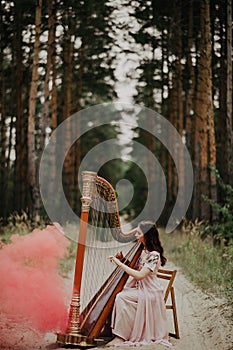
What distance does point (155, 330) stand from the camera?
5.54 meters

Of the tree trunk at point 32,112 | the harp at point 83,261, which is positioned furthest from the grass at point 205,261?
the tree trunk at point 32,112

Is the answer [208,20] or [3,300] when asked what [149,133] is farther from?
[3,300]

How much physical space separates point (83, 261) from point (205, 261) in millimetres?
4707

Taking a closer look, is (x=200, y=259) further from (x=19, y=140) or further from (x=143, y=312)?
(x=19, y=140)

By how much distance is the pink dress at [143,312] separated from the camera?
17.7 ft

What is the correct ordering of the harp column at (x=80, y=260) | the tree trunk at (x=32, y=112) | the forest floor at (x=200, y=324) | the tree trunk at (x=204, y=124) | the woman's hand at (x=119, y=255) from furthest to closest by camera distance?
the tree trunk at (x=32, y=112)
the tree trunk at (x=204, y=124)
the forest floor at (x=200, y=324)
the woman's hand at (x=119, y=255)
the harp column at (x=80, y=260)

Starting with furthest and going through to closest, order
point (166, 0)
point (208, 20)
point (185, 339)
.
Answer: point (166, 0) → point (208, 20) → point (185, 339)

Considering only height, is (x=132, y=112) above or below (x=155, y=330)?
above

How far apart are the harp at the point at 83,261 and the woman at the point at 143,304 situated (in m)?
0.10

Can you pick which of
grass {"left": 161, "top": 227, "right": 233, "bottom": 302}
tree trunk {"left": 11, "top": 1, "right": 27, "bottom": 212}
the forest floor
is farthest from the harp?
tree trunk {"left": 11, "top": 1, "right": 27, "bottom": 212}

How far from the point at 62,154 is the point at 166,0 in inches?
225

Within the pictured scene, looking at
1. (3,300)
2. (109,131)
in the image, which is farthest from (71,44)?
(3,300)

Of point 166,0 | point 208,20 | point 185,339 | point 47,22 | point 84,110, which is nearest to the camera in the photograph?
point 185,339

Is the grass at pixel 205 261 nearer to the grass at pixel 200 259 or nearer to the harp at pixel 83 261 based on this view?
the grass at pixel 200 259
